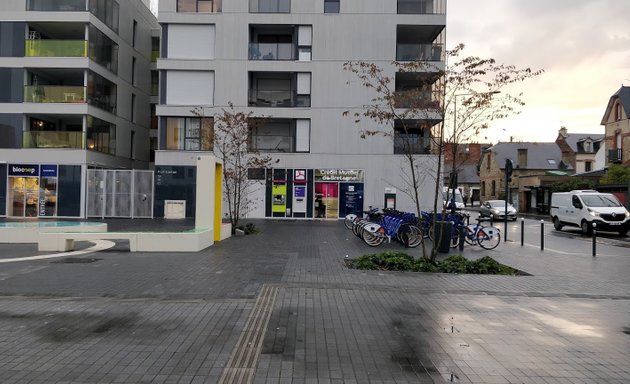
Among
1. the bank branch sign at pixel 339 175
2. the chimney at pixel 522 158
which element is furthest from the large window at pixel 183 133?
the chimney at pixel 522 158

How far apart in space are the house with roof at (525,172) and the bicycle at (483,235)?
1161 inches

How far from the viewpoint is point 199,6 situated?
1136 inches

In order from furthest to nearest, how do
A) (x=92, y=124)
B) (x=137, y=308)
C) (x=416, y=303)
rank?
(x=92, y=124), (x=416, y=303), (x=137, y=308)

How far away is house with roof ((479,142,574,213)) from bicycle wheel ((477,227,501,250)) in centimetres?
2950

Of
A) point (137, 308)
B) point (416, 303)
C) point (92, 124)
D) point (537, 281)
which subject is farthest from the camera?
point (92, 124)

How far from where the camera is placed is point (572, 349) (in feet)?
17.1

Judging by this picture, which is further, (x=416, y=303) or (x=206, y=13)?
(x=206, y=13)

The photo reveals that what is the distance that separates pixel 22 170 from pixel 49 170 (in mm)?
1506

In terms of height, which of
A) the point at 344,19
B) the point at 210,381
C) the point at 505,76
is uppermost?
the point at 344,19

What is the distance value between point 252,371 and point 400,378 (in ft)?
4.61

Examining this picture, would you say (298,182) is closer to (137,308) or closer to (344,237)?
(344,237)

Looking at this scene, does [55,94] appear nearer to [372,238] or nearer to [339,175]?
[339,175]

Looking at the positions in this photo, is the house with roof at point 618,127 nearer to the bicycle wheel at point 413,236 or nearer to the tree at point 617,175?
the tree at point 617,175

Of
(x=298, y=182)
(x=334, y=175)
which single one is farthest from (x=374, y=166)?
(x=298, y=182)
